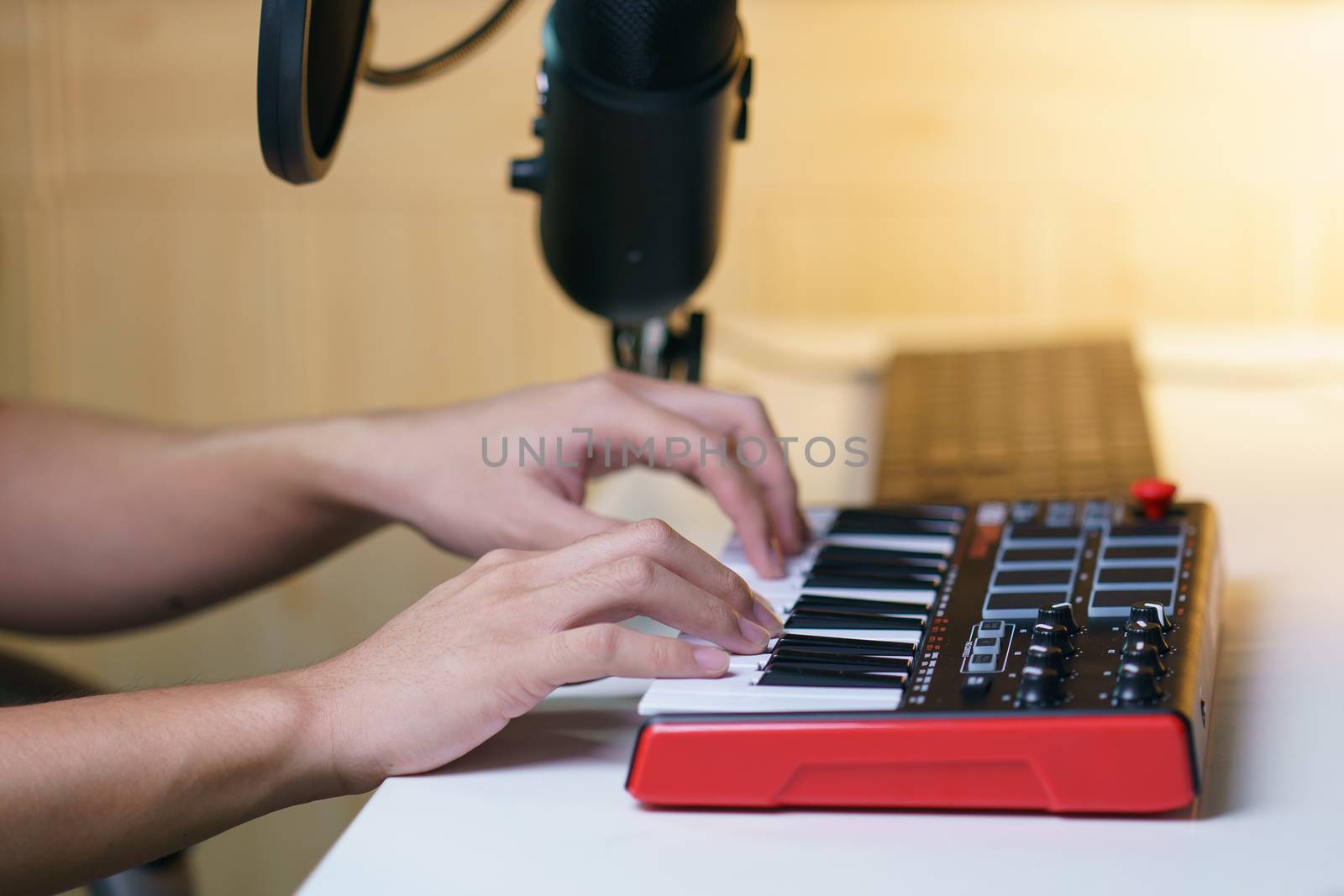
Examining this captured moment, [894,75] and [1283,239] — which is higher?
[894,75]

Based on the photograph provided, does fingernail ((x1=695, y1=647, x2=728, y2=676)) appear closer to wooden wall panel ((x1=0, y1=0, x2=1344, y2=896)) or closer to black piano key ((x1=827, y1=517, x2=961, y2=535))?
black piano key ((x1=827, y1=517, x2=961, y2=535))

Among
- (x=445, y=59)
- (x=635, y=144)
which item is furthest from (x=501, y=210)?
(x=635, y=144)

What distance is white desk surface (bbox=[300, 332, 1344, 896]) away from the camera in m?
0.37

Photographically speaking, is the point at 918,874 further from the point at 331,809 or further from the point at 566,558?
the point at 331,809

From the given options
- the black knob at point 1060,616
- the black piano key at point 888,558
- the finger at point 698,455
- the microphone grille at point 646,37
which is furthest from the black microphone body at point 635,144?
the black knob at point 1060,616

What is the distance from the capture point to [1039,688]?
0.41 meters

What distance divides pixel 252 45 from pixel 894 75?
31.4 inches

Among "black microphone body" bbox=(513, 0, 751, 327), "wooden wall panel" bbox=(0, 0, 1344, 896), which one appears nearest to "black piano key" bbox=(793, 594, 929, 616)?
"black microphone body" bbox=(513, 0, 751, 327)

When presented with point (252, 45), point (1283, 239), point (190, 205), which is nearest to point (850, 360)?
point (1283, 239)

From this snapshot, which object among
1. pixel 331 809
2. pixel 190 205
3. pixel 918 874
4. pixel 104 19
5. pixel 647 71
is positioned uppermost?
pixel 104 19

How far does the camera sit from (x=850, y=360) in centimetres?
126

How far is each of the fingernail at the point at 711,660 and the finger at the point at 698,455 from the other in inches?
5.9

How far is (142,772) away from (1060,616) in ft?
1.03

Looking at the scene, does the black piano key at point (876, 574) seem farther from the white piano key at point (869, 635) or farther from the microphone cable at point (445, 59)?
the microphone cable at point (445, 59)
